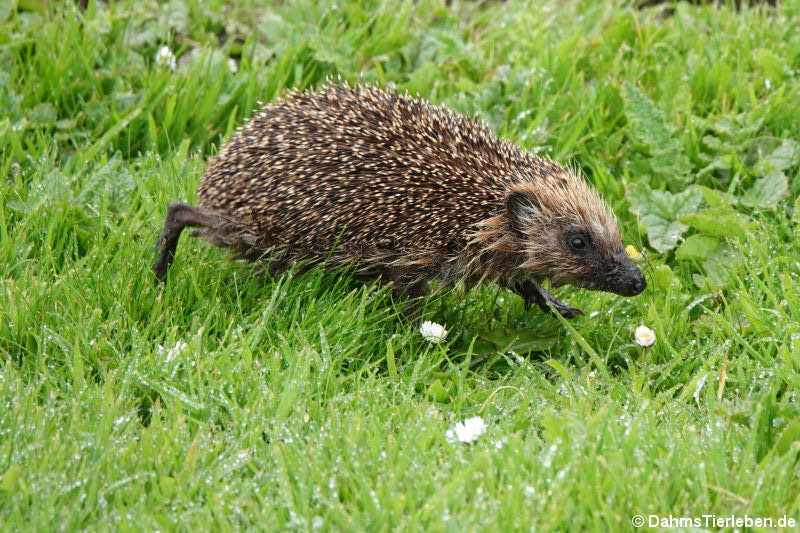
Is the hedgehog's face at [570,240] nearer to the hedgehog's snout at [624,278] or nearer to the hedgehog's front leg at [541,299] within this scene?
the hedgehog's snout at [624,278]

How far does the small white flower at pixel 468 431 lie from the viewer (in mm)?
3957

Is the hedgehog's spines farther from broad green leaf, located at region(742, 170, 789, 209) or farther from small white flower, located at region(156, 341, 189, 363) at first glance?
broad green leaf, located at region(742, 170, 789, 209)

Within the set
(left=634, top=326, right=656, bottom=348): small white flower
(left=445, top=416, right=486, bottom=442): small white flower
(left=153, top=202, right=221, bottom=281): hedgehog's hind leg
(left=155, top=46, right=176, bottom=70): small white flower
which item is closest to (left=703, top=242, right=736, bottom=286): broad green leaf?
(left=634, top=326, right=656, bottom=348): small white flower

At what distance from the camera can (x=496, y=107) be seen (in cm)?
685

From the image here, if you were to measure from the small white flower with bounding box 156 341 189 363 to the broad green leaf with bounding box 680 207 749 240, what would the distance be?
304cm

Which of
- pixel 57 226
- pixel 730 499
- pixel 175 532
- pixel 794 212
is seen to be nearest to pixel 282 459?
pixel 175 532

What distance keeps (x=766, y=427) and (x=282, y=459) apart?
1.98 meters

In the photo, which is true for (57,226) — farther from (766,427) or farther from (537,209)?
(766,427)

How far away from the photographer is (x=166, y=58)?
22.8 feet

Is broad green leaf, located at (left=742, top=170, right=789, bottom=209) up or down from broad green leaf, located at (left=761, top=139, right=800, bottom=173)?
down

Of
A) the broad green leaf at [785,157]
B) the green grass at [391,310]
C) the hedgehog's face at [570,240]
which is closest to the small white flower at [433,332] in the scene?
the green grass at [391,310]

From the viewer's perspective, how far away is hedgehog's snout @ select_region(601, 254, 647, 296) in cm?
507

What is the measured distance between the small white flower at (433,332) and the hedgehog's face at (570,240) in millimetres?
611

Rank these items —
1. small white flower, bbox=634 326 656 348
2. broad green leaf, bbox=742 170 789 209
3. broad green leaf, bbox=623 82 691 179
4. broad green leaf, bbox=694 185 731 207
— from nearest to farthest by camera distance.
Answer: small white flower, bbox=634 326 656 348 < broad green leaf, bbox=694 185 731 207 < broad green leaf, bbox=742 170 789 209 < broad green leaf, bbox=623 82 691 179
